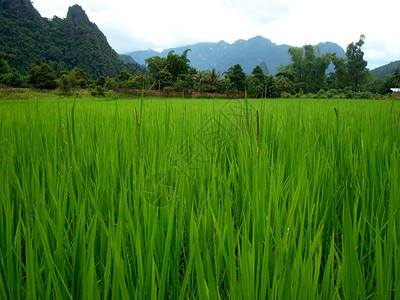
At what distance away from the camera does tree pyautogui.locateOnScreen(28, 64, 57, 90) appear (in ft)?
74.7

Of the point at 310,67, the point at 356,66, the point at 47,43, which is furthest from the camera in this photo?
the point at 47,43

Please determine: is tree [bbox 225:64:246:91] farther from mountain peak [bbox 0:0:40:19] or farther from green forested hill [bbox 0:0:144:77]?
mountain peak [bbox 0:0:40:19]

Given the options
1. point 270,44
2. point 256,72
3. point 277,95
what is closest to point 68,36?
point 256,72

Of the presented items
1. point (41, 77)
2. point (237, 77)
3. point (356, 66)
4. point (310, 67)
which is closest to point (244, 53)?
point (310, 67)

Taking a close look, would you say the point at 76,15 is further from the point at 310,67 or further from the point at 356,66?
the point at 356,66

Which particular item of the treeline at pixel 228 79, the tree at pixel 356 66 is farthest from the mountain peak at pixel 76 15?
the tree at pixel 356 66

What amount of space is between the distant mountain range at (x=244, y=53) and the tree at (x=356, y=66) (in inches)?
3464

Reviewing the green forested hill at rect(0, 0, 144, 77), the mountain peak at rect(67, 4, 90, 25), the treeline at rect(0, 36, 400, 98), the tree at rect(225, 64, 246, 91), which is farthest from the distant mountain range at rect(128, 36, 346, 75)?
the tree at rect(225, 64, 246, 91)

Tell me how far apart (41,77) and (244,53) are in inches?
5270

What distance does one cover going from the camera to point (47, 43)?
Result: 4675 cm

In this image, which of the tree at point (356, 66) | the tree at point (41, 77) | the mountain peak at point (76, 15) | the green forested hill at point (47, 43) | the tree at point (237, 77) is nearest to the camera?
the tree at point (41, 77)

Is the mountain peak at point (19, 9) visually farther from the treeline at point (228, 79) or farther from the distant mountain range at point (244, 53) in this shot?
the distant mountain range at point (244, 53)

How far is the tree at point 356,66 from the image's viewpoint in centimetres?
3244

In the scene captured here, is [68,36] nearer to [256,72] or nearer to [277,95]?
[256,72]
